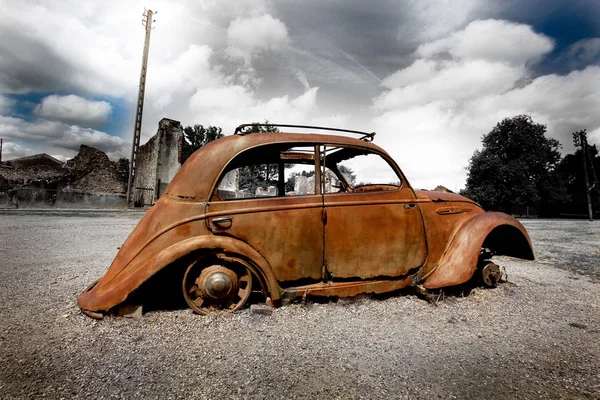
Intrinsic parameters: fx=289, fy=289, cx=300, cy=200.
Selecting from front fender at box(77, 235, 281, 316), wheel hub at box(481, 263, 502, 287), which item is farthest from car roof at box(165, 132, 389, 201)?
wheel hub at box(481, 263, 502, 287)

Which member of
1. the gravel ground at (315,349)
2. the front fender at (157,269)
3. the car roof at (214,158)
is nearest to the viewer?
the gravel ground at (315,349)

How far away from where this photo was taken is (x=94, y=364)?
5.44ft

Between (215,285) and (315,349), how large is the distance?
35.9 inches

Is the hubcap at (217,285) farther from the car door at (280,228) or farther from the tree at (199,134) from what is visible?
the tree at (199,134)

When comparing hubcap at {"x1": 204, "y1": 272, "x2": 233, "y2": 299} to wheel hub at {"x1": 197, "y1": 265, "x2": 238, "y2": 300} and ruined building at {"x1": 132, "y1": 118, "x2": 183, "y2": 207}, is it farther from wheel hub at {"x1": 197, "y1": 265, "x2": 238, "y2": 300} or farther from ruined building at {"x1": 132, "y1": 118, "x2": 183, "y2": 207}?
ruined building at {"x1": 132, "y1": 118, "x2": 183, "y2": 207}

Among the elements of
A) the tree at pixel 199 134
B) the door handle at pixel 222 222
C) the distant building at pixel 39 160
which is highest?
the tree at pixel 199 134

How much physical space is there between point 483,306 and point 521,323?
0.35m

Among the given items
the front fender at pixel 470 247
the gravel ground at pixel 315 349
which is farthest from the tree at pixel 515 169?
the gravel ground at pixel 315 349

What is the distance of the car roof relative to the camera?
2.50 metres

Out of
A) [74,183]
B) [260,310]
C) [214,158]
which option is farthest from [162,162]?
[260,310]

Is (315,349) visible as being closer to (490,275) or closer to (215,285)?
(215,285)

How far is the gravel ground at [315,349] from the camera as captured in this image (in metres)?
1.49

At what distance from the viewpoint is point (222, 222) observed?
240cm

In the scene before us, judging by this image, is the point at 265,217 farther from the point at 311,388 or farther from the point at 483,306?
the point at 483,306
